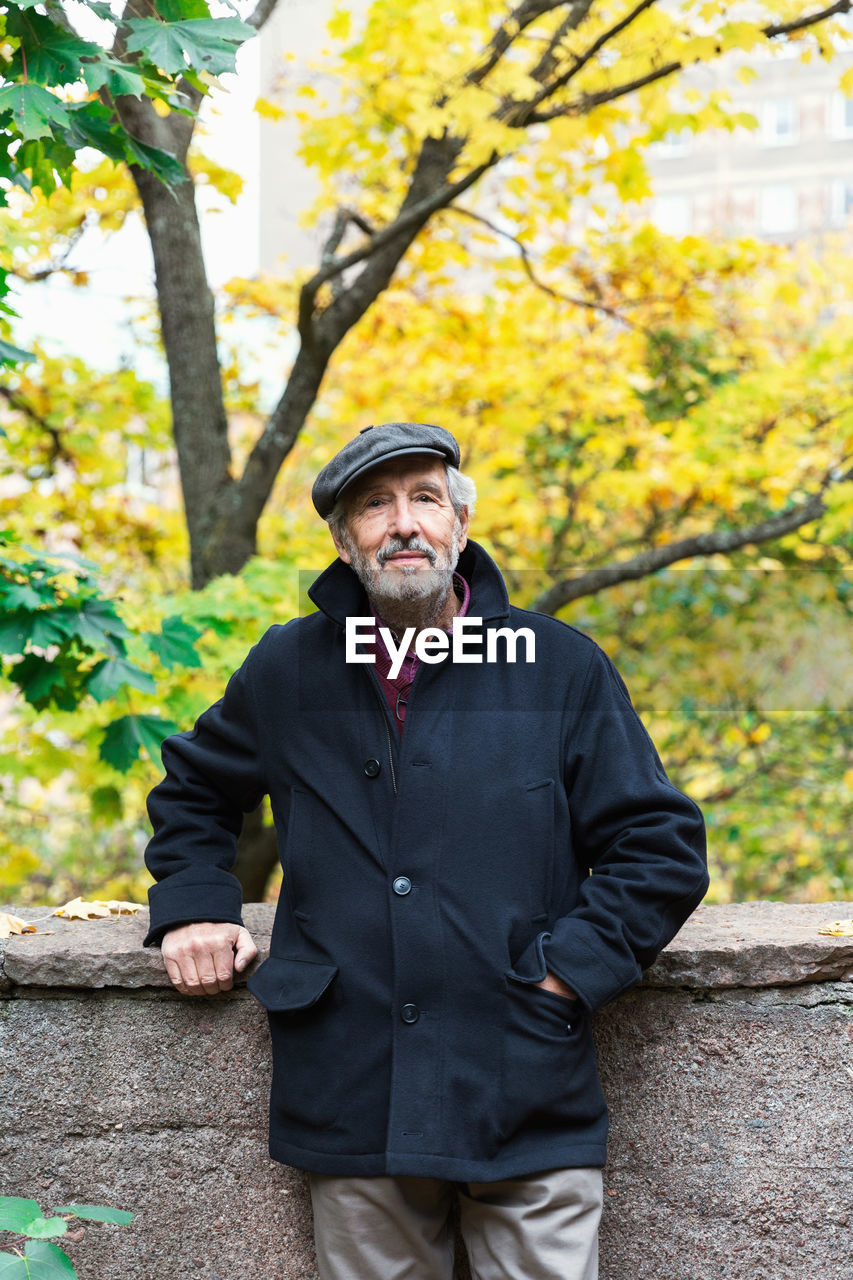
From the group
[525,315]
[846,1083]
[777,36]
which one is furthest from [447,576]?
[525,315]

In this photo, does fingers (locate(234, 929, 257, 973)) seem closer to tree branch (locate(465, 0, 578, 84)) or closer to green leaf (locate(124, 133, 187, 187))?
green leaf (locate(124, 133, 187, 187))

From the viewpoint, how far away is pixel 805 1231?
2.22 m

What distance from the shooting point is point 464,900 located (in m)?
1.86

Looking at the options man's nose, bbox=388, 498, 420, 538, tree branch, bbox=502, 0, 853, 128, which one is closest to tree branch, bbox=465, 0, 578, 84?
tree branch, bbox=502, 0, 853, 128

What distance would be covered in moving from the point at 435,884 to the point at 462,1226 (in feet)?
1.99

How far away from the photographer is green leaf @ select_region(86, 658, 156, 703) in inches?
118

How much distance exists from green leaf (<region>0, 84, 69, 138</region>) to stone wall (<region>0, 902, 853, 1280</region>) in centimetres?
153

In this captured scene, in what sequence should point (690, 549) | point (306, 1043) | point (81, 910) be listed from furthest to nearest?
point (690, 549) < point (81, 910) < point (306, 1043)

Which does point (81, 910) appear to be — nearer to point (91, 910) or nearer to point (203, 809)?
point (91, 910)

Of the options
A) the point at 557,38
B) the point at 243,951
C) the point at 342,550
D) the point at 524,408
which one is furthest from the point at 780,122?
the point at 243,951

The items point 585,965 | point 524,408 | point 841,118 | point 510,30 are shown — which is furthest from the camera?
point 841,118

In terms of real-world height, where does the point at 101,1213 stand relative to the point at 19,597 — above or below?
below

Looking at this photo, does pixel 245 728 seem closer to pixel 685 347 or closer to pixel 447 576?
pixel 447 576

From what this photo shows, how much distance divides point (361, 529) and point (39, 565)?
129 centimetres
